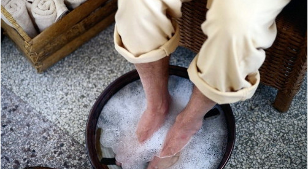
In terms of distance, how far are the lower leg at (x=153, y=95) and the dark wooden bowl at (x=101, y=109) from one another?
13 centimetres

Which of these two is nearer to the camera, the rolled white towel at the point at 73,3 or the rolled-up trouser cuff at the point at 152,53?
the rolled-up trouser cuff at the point at 152,53

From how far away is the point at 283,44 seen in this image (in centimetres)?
110

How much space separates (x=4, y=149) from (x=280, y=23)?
988mm

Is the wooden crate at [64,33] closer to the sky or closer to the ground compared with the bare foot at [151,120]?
closer to the sky

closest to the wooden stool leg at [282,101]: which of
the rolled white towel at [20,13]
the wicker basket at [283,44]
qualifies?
the wicker basket at [283,44]

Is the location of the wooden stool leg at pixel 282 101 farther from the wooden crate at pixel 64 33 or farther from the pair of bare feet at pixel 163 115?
the wooden crate at pixel 64 33

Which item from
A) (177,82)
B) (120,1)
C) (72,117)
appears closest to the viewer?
(120,1)

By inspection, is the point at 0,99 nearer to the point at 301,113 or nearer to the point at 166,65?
the point at 166,65

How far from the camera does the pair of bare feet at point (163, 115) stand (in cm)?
108

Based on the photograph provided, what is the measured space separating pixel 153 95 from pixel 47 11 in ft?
1.84

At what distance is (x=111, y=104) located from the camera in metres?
1.31

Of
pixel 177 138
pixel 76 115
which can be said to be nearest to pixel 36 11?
pixel 76 115

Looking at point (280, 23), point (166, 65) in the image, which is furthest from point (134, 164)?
point (280, 23)

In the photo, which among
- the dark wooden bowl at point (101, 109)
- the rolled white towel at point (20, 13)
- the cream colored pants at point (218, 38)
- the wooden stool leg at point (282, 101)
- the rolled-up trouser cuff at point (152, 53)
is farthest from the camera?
the rolled white towel at point (20, 13)
